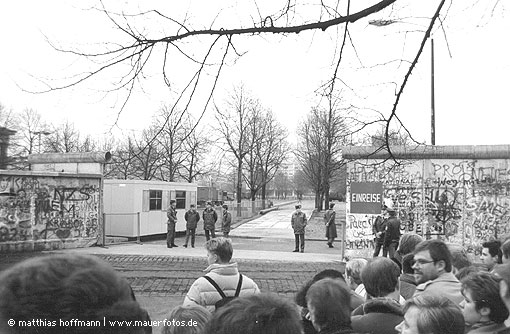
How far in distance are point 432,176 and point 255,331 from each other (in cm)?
1278

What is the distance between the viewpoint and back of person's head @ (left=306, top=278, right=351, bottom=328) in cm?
302

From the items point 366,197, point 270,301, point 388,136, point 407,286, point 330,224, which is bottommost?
point 330,224

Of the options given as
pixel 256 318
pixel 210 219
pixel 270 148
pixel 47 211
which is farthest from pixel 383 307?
pixel 270 148

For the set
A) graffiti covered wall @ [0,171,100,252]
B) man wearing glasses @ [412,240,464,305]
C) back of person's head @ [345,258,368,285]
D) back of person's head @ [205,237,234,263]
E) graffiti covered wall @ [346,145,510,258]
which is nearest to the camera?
man wearing glasses @ [412,240,464,305]

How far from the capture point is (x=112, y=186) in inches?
763

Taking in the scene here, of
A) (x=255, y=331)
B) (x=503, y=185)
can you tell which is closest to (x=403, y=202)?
(x=503, y=185)

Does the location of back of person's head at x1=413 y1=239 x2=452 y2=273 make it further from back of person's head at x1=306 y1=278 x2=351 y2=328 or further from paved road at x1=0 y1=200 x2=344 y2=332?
paved road at x1=0 y1=200 x2=344 y2=332

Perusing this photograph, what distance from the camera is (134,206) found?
18859 millimetres

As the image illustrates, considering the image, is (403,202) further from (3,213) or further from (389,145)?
(3,213)

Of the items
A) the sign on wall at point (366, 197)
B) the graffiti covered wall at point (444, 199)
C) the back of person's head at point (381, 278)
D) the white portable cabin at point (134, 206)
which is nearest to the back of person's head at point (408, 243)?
the back of person's head at point (381, 278)

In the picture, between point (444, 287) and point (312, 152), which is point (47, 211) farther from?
point (312, 152)

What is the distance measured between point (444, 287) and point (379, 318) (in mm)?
1051

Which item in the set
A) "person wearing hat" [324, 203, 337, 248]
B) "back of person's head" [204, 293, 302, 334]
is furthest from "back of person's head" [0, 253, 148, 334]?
"person wearing hat" [324, 203, 337, 248]

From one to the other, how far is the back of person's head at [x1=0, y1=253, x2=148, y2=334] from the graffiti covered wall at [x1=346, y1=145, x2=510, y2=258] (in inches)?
479
